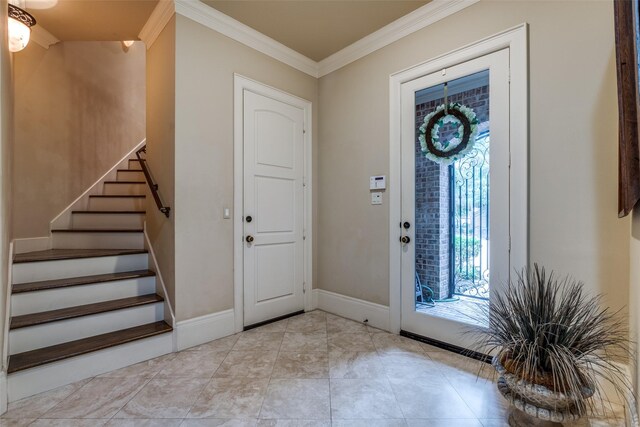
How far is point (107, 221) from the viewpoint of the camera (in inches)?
135

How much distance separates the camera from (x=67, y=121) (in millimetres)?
3461

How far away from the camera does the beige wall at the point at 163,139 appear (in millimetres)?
2477

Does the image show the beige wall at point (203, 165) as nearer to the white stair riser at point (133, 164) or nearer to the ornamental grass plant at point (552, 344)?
the ornamental grass plant at point (552, 344)

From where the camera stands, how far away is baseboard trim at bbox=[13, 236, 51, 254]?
298 cm

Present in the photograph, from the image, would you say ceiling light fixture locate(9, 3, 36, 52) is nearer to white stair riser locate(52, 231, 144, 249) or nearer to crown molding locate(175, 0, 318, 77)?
crown molding locate(175, 0, 318, 77)

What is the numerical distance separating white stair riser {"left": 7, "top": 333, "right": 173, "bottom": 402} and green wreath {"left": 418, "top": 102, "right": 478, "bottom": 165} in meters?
2.67

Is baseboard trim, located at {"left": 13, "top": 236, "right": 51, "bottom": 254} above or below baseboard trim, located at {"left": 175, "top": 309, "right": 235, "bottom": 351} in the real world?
above

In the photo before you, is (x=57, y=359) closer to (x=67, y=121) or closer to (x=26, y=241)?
(x=26, y=241)

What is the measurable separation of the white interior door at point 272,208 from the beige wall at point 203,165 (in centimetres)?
21

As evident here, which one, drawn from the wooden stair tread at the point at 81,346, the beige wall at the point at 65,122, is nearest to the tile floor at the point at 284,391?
the wooden stair tread at the point at 81,346

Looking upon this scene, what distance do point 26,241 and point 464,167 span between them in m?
4.31

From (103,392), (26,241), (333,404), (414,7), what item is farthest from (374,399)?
(26,241)

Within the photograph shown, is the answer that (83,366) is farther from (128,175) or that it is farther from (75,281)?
(128,175)

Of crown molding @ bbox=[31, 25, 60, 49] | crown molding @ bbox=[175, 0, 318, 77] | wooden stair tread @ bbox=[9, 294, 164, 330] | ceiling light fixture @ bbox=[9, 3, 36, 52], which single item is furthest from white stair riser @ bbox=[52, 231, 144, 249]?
crown molding @ bbox=[175, 0, 318, 77]
